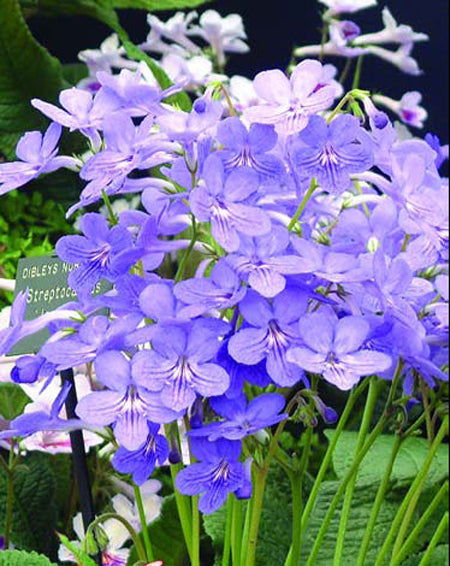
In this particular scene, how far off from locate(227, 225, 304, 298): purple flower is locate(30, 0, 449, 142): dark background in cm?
145

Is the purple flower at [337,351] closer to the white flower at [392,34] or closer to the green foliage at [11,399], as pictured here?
the green foliage at [11,399]

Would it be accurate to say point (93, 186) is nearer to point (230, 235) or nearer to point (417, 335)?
point (230, 235)

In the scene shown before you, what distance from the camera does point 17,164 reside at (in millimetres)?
666

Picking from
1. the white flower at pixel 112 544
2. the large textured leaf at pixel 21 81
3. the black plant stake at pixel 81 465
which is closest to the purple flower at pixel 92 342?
the black plant stake at pixel 81 465

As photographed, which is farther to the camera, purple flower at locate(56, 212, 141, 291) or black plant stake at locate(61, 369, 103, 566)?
black plant stake at locate(61, 369, 103, 566)

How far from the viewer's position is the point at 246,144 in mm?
590

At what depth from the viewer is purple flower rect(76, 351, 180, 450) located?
0.55 m

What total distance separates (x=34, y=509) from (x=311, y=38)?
1.22 metres

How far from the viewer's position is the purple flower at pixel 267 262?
55 cm

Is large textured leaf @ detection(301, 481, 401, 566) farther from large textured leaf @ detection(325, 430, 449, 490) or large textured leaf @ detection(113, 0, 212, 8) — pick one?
large textured leaf @ detection(113, 0, 212, 8)

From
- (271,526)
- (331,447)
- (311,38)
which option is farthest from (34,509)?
(311,38)

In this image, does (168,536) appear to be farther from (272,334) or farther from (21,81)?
(21,81)

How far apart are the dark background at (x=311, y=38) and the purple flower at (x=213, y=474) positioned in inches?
57.9

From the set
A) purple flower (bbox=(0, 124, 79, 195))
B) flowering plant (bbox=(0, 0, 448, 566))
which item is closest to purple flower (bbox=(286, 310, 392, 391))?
flowering plant (bbox=(0, 0, 448, 566))
